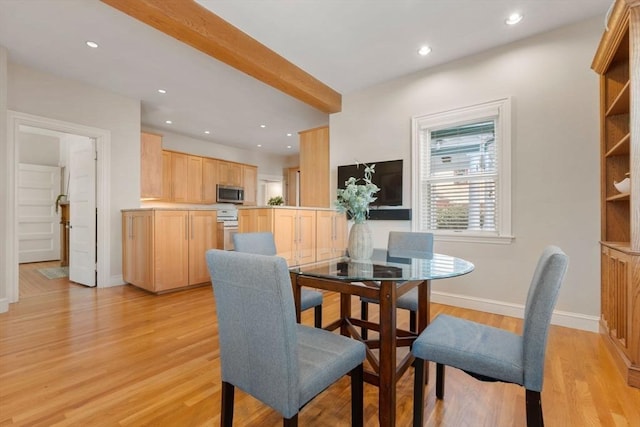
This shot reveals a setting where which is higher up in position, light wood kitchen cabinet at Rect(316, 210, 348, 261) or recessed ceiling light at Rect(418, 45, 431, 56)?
recessed ceiling light at Rect(418, 45, 431, 56)

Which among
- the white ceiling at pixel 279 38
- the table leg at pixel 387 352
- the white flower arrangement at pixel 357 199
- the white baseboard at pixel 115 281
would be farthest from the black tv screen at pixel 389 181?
the white baseboard at pixel 115 281

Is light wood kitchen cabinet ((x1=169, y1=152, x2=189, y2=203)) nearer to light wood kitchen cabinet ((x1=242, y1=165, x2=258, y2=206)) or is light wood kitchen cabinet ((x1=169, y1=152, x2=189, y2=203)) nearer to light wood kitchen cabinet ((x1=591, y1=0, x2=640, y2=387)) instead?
light wood kitchen cabinet ((x1=242, y1=165, x2=258, y2=206))

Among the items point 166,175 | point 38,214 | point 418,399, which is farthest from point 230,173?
point 418,399

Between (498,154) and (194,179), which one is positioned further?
(194,179)

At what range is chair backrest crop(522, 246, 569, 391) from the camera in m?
1.08

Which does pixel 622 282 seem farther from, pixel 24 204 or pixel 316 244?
pixel 24 204

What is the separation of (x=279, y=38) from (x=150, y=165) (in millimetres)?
3336

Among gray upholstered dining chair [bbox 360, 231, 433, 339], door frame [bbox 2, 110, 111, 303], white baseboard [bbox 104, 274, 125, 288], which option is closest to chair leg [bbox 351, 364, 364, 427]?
gray upholstered dining chair [bbox 360, 231, 433, 339]

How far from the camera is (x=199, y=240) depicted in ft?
13.9

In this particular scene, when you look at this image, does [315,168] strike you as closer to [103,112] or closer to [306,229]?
[306,229]

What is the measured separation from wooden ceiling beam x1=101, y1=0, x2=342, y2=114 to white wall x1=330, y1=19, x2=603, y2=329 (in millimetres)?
1533

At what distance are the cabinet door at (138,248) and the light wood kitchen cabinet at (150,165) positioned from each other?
32.6 inches

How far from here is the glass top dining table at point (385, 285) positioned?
4.46 feet

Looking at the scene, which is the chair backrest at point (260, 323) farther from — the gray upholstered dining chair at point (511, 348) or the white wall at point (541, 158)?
the white wall at point (541, 158)
